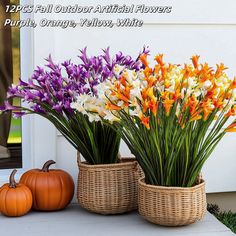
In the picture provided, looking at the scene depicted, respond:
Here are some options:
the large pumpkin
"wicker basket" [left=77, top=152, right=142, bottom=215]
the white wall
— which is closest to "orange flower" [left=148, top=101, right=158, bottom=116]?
"wicker basket" [left=77, top=152, right=142, bottom=215]

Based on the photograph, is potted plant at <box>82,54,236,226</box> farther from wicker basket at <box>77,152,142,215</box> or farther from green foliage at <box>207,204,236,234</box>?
green foliage at <box>207,204,236,234</box>

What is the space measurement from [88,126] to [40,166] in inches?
19.7

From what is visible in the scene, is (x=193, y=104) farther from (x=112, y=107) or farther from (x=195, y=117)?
(x=112, y=107)

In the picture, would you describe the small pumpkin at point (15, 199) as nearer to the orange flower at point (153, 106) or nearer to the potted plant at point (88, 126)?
the potted plant at point (88, 126)

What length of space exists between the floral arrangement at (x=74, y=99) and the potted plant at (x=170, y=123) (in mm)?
118

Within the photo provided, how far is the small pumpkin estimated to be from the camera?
217cm

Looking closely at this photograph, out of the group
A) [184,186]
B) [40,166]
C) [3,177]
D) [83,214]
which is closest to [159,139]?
[184,186]

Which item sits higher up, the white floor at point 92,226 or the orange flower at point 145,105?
the orange flower at point 145,105

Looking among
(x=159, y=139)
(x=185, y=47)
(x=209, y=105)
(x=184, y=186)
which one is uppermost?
(x=185, y=47)

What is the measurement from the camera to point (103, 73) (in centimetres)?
216

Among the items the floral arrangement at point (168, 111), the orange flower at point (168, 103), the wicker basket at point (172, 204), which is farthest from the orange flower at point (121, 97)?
the wicker basket at point (172, 204)

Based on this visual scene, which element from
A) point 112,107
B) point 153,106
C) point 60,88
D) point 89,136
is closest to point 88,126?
point 89,136

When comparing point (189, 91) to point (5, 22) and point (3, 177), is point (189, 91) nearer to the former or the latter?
point (3, 177)

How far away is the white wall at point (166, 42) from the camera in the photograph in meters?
2.53
